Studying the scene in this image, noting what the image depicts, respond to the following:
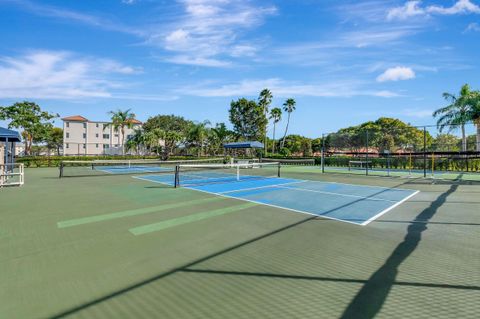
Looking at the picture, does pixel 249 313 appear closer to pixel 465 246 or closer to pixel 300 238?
pixel 300 238

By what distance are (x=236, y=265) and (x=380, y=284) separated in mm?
1982

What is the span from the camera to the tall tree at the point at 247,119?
54.3 meters

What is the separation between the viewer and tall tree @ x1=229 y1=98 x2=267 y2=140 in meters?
54.3

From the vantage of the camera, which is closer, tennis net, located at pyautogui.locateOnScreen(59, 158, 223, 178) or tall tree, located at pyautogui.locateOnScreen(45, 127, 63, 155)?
tennis net, located at pyautogui.locateOnScreen(59, 158, 223, 178)

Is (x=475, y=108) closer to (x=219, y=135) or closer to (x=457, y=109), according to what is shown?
(x=457, y=109)

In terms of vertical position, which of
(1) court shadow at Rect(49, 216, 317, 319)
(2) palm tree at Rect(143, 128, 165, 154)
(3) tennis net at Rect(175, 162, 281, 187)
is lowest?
(1) court shadow at Rect(49, 216, 317, 319)

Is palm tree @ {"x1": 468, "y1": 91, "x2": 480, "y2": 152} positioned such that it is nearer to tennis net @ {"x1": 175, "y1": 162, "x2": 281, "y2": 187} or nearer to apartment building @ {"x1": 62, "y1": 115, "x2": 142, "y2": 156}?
tennis net @ {"x1": 175, "y1": 162, "x2": 281, "y2": 187}

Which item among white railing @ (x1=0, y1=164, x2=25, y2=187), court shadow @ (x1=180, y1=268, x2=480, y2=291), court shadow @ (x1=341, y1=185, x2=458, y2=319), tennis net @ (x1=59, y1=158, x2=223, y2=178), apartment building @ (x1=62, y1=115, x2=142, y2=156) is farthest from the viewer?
apartment building @ (x1=62, y1=115, x2=142, y2=156)

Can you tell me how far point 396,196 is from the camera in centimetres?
1098

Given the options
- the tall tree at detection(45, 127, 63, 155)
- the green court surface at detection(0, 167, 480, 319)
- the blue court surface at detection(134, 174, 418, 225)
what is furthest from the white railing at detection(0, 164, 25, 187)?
the tall tree at detection(45, 127, 63, 155)

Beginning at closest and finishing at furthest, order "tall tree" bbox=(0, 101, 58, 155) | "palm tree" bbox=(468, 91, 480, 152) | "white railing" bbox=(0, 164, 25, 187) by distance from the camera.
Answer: "white railing" bbox=(0, 164, 25, 187)
"palm tree" bbox=(468, 91, 480, 152)
"tall tree" bbox=(0, 101, 58, 155)

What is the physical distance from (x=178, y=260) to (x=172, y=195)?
262 inches

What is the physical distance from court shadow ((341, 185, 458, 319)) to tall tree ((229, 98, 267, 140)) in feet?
161

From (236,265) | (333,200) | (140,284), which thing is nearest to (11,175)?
(140,284)
